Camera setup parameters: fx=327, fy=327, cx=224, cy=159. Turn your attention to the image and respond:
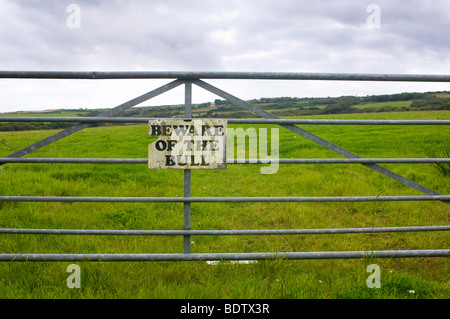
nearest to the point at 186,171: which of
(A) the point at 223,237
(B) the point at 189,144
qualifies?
(B) the point at 189,144

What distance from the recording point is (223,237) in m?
3.84

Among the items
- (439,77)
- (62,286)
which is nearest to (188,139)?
(62,286)

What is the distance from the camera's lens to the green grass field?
8.55ft

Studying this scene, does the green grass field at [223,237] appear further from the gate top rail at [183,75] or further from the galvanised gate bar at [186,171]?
the gate top rail at [183,75]

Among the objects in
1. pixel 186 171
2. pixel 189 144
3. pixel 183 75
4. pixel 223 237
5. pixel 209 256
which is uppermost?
pixel 183 75

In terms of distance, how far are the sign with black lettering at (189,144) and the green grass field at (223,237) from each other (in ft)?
3.02

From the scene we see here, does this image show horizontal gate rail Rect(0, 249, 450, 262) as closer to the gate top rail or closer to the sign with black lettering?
the sign with black lettering

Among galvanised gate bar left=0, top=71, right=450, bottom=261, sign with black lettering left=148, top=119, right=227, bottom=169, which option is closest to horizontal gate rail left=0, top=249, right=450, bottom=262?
galvanised gate bar left=0, top=71, right=450, bottom=261

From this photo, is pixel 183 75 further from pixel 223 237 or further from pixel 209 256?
pixel 223 237

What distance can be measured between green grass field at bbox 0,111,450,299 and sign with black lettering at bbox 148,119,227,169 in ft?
3.02

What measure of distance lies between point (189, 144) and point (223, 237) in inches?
60.9

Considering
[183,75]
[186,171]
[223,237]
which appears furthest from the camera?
[223,237]

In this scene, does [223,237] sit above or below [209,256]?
below

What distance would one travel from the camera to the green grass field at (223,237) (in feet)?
8.55
